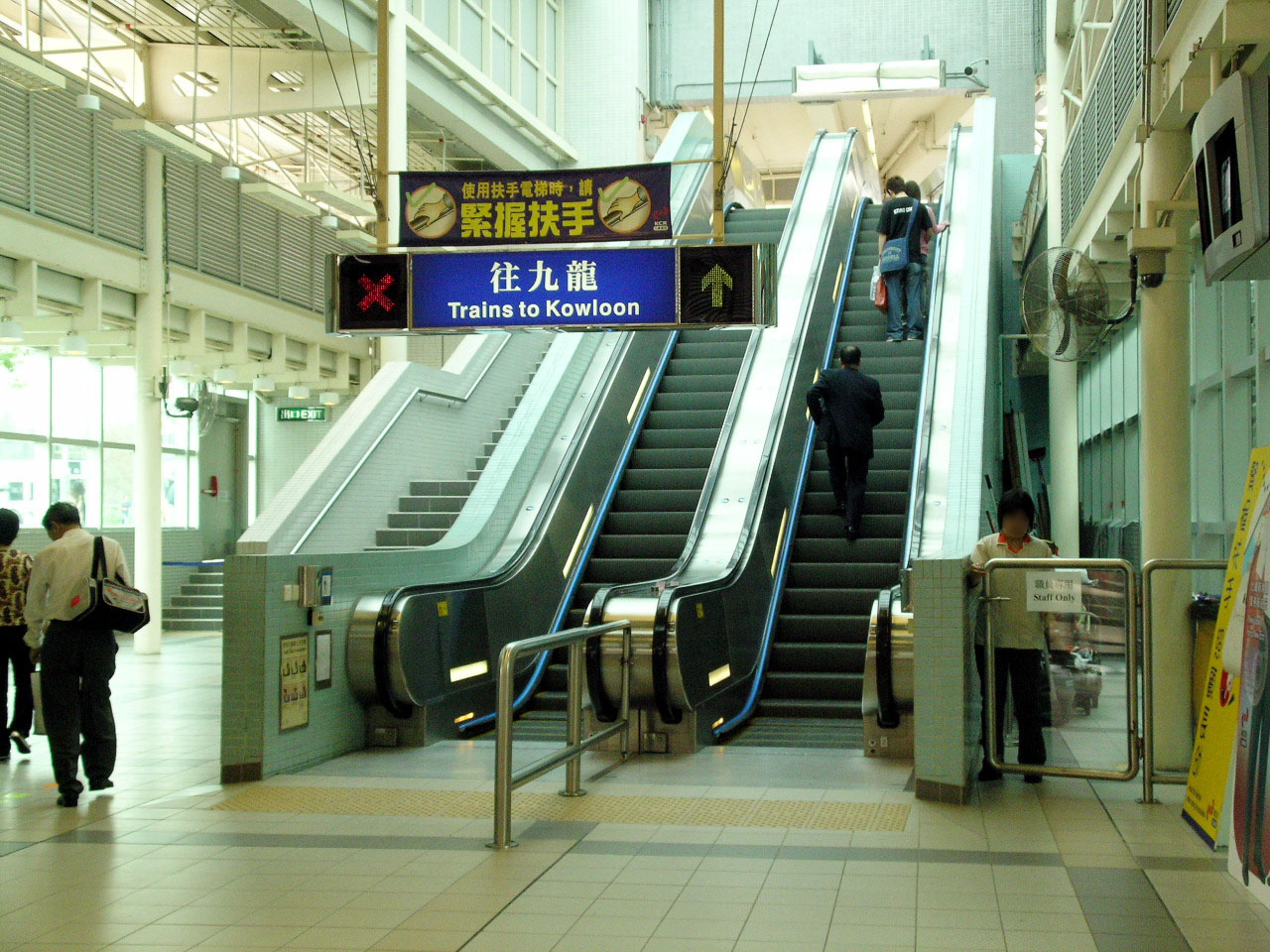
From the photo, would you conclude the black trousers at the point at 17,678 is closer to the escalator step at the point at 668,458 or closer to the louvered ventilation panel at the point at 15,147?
the escalator step at the point at 668,458

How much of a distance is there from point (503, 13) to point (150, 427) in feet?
29.1

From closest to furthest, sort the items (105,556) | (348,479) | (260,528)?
(105,556), (260,528), (348,479)

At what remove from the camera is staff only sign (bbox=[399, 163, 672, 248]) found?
769 centimetres

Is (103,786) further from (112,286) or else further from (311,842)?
(112,286)

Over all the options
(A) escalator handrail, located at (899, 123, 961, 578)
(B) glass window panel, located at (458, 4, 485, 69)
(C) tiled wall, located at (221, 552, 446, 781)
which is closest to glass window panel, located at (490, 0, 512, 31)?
(B) glass window panel, located at (458, 4, 485, 69)

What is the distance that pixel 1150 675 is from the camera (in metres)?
6.49

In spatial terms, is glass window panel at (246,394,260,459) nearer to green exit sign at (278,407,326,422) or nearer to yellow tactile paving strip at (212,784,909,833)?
green exit sign at (278,407,326,422)

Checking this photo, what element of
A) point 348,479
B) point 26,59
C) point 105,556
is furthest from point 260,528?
point 26,59

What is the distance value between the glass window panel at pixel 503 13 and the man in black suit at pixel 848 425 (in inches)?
445

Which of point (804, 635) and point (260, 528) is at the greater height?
point (260, 528)

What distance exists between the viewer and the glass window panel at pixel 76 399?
59.5ft

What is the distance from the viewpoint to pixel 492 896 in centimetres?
470

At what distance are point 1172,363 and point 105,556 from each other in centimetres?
543

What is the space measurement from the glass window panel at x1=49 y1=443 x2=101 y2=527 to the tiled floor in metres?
12.2
